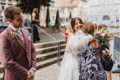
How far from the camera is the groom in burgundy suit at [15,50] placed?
7.28 feet

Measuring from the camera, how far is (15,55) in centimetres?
231

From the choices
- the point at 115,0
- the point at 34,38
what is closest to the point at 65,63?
the point at 34,38

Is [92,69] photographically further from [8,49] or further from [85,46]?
[8,49]

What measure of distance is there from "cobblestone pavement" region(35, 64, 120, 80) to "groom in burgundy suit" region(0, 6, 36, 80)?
3765 millimetres

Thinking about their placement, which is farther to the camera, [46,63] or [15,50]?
[46,63]

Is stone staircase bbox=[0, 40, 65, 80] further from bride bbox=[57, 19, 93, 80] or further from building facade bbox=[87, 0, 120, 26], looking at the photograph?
building facade bbox=[87, 0, 120, 26]

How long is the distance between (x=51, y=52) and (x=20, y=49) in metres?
6.53

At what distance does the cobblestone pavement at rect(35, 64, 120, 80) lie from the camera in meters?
6.13

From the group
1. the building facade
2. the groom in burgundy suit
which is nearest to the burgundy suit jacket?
the groom in burgundy suit

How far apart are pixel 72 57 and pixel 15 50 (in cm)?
185

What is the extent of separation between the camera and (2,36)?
2.22 m

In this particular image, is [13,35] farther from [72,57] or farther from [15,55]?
[72,57]

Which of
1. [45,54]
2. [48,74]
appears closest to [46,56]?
[45,54]

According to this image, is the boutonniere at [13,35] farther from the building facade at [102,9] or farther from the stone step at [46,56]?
the building facade at [102,9]
